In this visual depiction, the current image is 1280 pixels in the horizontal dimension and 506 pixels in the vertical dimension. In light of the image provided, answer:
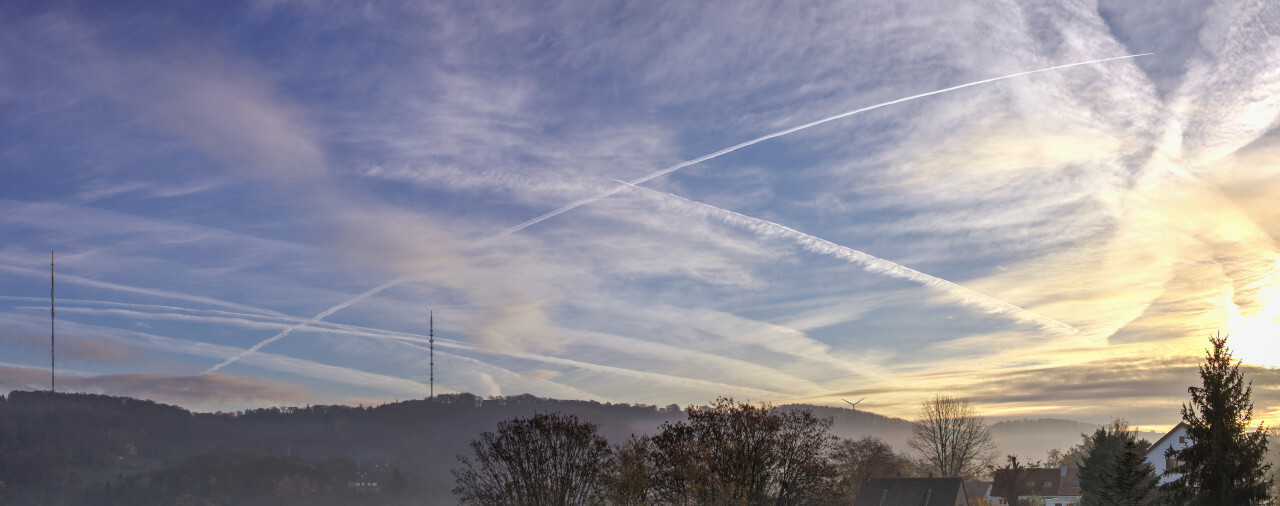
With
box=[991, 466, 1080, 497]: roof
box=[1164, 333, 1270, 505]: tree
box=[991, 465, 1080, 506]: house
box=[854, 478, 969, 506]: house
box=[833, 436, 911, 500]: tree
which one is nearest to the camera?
box=[1164, 333, 1270, 505]: tree

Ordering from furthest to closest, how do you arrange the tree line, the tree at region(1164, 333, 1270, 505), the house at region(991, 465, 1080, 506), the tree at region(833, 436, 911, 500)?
the tree at region(833, 436, 911, 500) → the house at region(991, 465, 1080, 506) → the tree line → the tree at region(1164, 333, 1270, 505)

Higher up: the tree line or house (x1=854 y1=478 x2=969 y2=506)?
the tree line

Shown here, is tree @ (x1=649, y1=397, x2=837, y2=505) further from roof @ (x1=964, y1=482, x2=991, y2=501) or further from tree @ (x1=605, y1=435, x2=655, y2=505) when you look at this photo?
roof @ (x1=964, y1=482, x2=991, y2=501)

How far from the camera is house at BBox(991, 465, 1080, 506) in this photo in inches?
3915

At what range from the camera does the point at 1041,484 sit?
103625 millimetres

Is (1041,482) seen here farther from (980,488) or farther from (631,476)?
(631,476)

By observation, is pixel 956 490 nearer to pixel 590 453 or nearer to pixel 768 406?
pixel 768 406

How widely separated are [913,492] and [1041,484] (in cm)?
2690

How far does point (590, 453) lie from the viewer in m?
43.6

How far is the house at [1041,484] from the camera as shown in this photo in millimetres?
99438

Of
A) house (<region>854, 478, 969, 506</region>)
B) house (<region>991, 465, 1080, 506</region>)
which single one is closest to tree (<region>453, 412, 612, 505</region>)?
house (<region>854, 478, 969, 506</region>)

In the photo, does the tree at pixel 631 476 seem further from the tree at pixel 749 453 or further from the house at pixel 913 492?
the house at pixel 913 492

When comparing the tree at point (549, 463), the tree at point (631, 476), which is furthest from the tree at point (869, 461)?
the tree at point (549, 463)

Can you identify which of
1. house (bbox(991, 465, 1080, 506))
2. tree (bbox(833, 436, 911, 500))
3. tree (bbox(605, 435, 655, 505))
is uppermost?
tree (bbox(605, 435, 655, 505))
